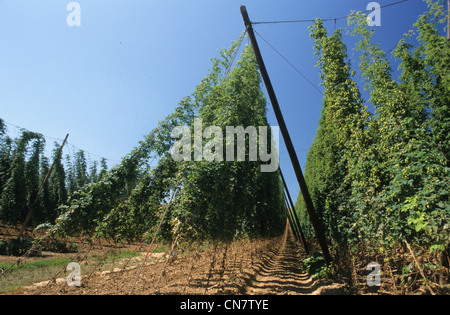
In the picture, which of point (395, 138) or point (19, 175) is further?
point (19, 175)

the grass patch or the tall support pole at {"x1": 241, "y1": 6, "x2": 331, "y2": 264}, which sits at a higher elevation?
the tall support pole at {"x1": 241, "y1": 6, "x2": 331, "y2": 264}

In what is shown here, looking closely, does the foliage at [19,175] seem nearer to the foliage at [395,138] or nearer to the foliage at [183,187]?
the foliage at [183,187]

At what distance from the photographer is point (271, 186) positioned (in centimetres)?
992

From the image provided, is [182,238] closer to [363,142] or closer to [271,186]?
[363,142]
